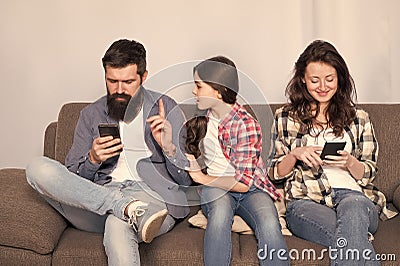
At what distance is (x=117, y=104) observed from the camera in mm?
2678

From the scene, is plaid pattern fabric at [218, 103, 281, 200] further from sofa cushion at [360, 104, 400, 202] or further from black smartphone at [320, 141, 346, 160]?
sofa cushion at [360, 104, 400, 202]

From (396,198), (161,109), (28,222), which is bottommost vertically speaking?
(396,198)

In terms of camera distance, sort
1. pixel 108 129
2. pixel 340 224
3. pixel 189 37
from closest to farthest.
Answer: pixel 340 224, pixel 108 129, pixel 189 37

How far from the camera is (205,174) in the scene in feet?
8.77

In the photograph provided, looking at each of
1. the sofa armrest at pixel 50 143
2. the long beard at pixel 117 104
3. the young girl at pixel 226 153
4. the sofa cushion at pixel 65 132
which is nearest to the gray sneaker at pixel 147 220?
the young girl at pixel 226 153

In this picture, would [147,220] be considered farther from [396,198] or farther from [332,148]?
[396,198]

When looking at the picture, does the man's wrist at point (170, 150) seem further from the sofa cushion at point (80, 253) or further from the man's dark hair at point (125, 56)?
the sofa cushion at point (80, 253)

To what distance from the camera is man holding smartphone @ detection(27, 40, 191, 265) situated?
247 centimetres

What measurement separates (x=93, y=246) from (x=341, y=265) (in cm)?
86

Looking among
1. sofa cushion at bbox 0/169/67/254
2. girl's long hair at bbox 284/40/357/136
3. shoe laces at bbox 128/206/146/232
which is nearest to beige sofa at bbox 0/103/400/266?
sofa cushion at bbox 0/169/67/254

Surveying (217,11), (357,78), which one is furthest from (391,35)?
(217,11)

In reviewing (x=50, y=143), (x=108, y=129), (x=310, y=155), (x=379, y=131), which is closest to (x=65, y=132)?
(x=50, y=143)

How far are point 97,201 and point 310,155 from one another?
81 centimetres

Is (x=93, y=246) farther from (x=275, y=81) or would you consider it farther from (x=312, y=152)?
(x=275, y=81)
